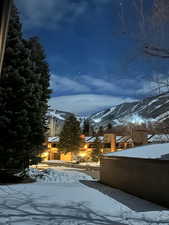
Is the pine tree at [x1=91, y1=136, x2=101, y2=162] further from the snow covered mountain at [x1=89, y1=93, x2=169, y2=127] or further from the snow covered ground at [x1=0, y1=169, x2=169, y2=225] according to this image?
the snow covered mountain at [x1=89, y1=93, x2=169, y2=127]

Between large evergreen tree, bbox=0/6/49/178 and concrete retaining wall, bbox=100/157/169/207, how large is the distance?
12.8 ft

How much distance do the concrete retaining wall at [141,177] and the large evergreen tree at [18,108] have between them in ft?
12.8

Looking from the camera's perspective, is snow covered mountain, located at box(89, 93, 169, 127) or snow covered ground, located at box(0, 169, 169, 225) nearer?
snow covered ground, located at box(0, 169, 169, 225)

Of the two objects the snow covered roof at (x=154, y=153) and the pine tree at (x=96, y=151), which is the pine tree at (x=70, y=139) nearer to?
the pine tree at (x=96, y=151)

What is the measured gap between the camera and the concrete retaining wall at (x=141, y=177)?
20.4 ft

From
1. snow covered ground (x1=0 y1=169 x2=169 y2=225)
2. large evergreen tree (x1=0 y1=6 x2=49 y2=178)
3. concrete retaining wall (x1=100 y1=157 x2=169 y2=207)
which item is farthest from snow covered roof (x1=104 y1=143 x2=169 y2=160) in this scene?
large evergreen tree (x1=0 y1=6 x2=49 y2=178)

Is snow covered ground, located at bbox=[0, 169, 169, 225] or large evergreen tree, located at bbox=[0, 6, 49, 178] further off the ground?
large evergreen tree, located at bbox=[0, 6, 49, 178]

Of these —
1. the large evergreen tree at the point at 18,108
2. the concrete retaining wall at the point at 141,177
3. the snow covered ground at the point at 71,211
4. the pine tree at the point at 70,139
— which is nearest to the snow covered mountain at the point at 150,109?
the concrete retaining wall at the point at 141,177

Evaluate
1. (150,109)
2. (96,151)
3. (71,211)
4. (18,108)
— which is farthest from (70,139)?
(71,211)

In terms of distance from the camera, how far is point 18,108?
973 cm

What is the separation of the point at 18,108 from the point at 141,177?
19.5 feet

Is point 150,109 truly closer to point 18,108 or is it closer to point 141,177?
point 141,177

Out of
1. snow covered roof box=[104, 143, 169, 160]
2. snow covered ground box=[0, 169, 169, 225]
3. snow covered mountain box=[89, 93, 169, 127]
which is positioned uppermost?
snow covered mountain box=[89, 93, 169, 127]

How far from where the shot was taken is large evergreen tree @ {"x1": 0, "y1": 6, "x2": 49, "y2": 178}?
365 inches
